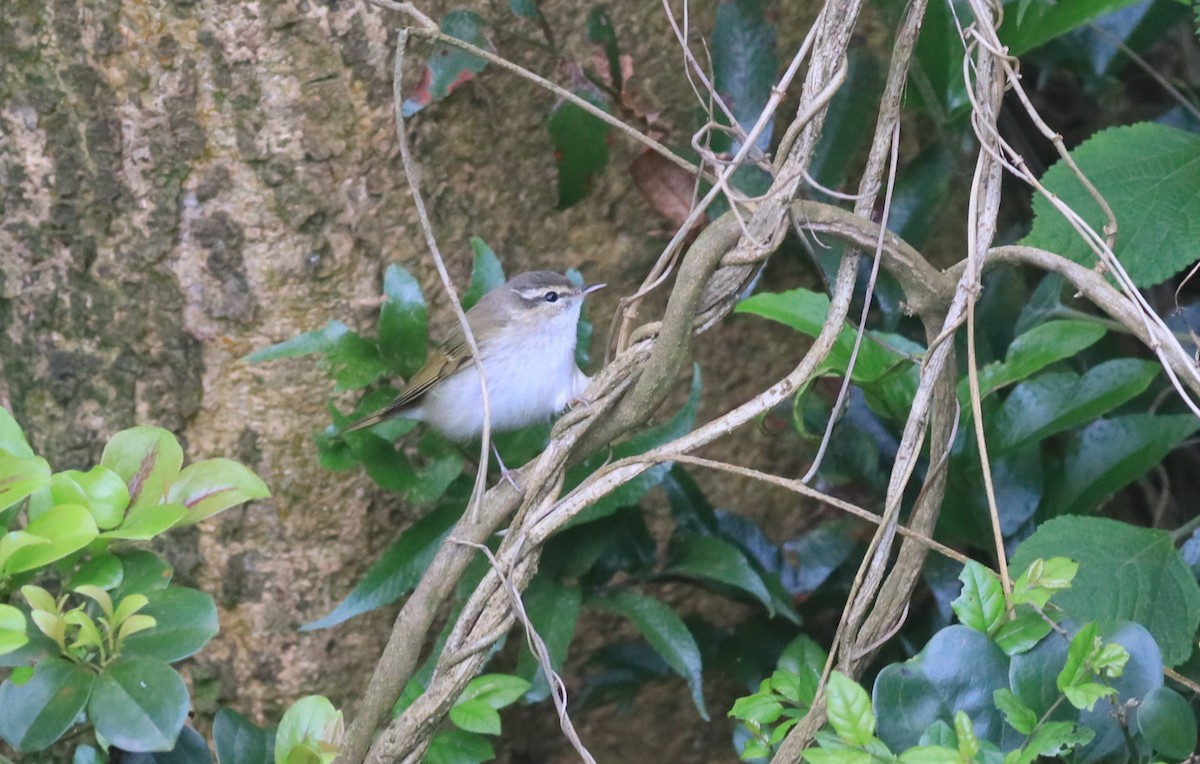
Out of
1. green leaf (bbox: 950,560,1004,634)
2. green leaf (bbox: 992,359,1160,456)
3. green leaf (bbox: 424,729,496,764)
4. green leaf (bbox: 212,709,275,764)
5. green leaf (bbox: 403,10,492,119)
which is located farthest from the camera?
green leaf (bbox: 403,10,492,119)

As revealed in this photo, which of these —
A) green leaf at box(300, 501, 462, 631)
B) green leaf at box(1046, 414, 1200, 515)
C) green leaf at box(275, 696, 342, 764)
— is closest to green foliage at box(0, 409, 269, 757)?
green leaf at box(275, 696, 342, 764)

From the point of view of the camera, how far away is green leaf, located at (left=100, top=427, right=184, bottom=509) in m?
1.79

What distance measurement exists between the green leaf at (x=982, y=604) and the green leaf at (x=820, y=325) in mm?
651

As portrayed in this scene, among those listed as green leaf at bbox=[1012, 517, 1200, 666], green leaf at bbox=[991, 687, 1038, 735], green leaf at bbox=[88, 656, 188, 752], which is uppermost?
green leaf at bbox=[991, 687, 1038, 735]

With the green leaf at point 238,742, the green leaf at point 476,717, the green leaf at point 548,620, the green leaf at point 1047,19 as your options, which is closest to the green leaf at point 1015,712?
the green leaf at point 476,717

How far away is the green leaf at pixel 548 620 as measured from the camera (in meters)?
2.40

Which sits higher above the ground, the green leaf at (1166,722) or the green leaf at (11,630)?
the green leaf at (11,630)

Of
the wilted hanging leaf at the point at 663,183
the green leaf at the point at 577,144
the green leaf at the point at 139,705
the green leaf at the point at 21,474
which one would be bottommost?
the green leaf at the point at 139,705

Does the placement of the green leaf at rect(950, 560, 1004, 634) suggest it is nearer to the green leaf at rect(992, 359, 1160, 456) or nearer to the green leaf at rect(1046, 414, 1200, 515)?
the green leaf at rect(992, 359, 1160, 456)

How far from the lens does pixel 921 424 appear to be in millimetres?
1756

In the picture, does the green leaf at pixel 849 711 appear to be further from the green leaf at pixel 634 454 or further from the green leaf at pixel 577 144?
the green leaf at pixel 577 144

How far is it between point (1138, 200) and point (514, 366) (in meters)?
1.54

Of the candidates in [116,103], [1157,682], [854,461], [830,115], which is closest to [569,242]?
[830,115]

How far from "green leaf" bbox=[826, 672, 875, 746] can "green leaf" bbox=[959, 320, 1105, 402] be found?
3.32ft
